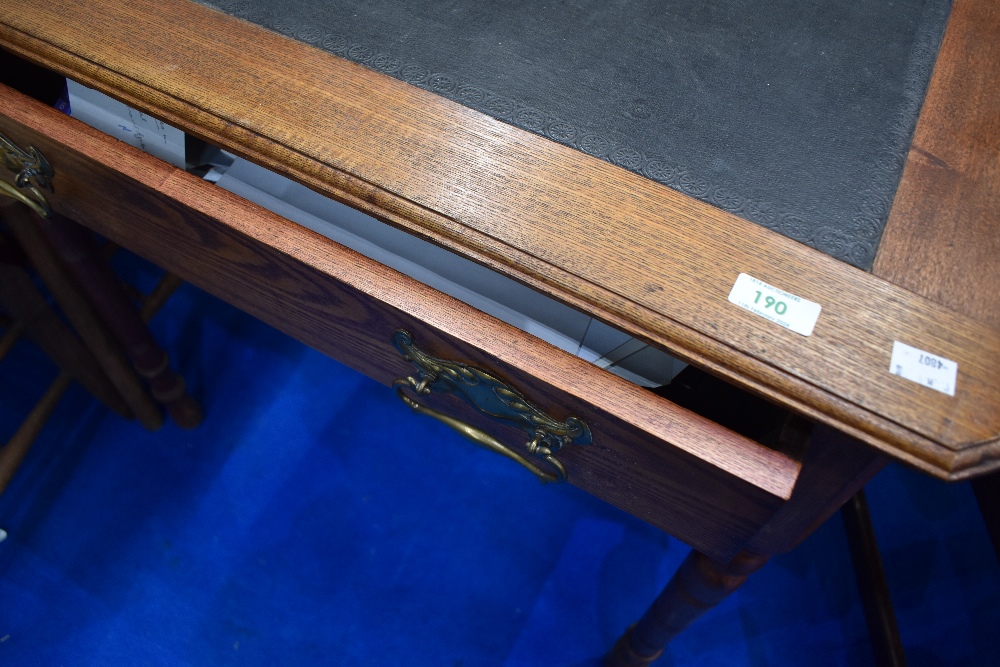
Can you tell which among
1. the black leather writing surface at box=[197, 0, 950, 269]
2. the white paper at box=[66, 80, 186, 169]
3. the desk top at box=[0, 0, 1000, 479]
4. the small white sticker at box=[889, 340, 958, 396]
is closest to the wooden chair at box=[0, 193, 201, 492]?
the white paper at box=[66, 80, 186, 169]

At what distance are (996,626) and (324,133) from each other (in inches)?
45.1

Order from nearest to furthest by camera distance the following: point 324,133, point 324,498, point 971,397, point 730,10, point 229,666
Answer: point 971,397 < point 324,133 < point 730,10 < point 229,666 < point 324,498

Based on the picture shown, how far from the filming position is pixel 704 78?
63 centimetres

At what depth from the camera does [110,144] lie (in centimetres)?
57

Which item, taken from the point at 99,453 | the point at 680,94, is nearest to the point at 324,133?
the point at 680,94

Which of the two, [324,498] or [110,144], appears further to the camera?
[324,498]

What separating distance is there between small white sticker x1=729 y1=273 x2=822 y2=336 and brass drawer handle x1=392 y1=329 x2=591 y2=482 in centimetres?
14

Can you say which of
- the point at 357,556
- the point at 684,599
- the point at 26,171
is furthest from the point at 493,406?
the point at 357,556

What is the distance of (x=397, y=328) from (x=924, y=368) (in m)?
0.36

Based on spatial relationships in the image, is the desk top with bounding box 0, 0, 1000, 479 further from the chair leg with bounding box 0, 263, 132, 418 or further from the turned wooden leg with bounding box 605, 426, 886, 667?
the chair leg with bounding box 0, 263, 132, 418

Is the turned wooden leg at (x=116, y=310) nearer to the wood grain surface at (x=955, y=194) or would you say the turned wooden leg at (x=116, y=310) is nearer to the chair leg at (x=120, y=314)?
the chair leg at (x=120, y=314)

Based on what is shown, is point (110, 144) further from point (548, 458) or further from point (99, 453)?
point (99, 453)

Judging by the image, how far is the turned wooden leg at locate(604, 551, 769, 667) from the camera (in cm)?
65

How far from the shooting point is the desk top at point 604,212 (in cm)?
47
